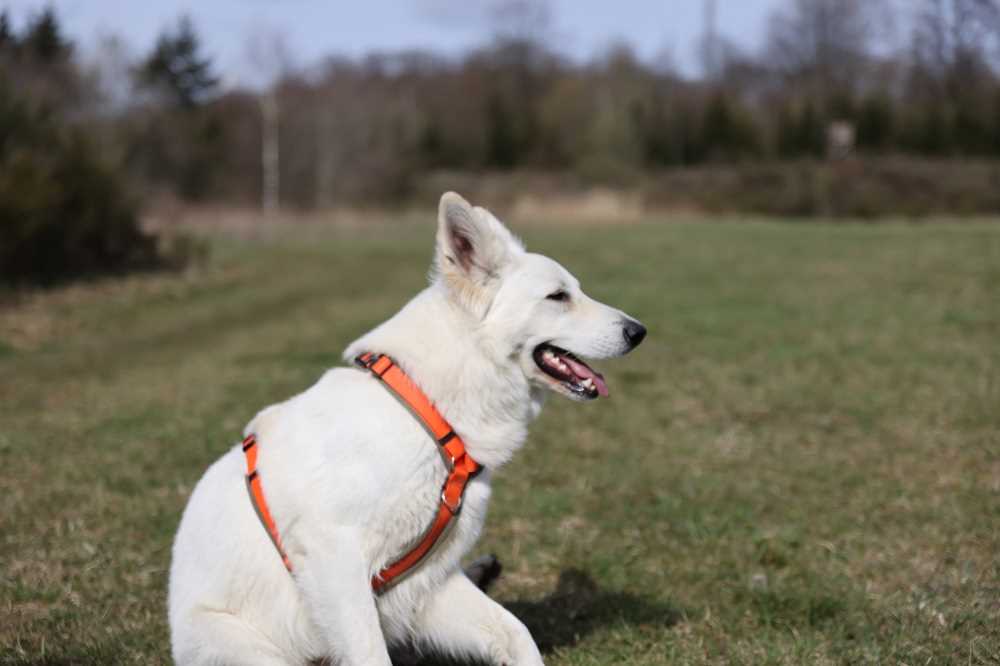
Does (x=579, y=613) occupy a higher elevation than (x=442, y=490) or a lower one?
lower

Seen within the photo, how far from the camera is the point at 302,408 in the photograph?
12.0ft

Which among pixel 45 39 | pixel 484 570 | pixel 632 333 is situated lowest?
pixel 484 570

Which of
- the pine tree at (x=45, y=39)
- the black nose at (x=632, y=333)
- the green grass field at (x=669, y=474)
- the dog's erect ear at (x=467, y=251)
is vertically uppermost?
the pine tree at (x=45, y=39)

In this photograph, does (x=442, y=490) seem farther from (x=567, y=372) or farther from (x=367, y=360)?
(x=567, y=372)

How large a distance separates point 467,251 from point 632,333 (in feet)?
2.33

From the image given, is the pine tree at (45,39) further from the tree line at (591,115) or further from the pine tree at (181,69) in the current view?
the pine tree at (181,69)

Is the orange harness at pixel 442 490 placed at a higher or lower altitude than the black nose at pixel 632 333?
lower

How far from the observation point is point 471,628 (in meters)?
3.61

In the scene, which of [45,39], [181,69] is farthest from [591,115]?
[45,39]

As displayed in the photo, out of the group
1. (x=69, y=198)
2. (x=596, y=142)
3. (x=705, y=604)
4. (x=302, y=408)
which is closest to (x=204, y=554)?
(x=302, y=408)

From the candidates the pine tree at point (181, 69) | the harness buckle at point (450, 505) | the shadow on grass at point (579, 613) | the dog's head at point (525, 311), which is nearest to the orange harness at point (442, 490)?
the harness buckle at point (450, 505)

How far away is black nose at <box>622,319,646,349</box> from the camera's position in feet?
12.5

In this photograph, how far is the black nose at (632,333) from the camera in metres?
3.81

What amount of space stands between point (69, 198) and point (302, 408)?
15.5 meters
